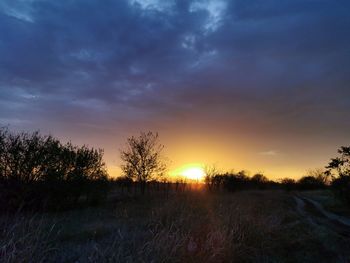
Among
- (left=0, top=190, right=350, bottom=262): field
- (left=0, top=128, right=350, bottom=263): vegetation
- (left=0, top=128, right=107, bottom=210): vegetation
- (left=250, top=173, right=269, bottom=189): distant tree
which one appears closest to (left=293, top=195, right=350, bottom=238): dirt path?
(left=0, top=128, right=350, bottom=263): vegetation

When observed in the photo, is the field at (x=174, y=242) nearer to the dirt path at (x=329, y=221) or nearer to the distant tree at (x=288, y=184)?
the dirt path at (x=329, y=221)

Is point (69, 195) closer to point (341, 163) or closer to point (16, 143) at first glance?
point (16, 143)

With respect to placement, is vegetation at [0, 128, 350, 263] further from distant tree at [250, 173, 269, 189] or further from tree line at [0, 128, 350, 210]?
distant tree at [250, 173, 269, 189]

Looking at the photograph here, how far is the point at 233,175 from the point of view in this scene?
60.0 metres

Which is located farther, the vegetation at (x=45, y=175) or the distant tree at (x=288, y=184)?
the distant tree at (x=288, y=184)

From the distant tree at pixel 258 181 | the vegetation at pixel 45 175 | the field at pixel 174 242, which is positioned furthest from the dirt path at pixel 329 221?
the distant tree at pixel 258 181

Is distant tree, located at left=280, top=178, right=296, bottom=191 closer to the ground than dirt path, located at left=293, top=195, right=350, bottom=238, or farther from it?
farther from it

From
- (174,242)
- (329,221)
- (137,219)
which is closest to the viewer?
(174,242)

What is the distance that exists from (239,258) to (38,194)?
18.0 metres

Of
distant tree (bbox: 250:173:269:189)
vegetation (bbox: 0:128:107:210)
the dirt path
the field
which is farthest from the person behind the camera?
distant tree (bbox: 250:173:269:189)

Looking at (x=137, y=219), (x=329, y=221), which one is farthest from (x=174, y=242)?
(x=329, y=221)

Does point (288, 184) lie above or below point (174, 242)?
above

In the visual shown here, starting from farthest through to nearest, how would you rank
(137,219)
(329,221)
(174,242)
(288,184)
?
(288,184)
(329,221)
(137,219)
(174,242)

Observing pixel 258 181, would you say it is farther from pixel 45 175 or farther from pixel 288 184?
pixel 45 175
